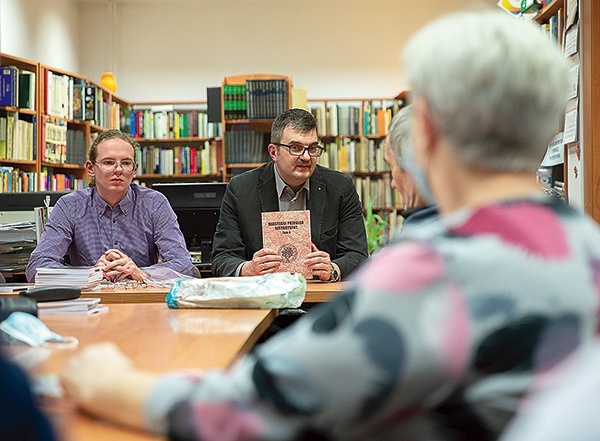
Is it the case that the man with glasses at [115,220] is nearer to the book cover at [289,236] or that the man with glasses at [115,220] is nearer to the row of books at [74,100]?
the book cover at [289,236]

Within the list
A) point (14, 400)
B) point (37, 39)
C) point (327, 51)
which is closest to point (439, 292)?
point (14, 400)

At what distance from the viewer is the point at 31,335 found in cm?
167

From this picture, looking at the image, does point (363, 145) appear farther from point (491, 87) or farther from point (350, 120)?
point (491, 87)

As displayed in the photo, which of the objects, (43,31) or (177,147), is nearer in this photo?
(43,31)

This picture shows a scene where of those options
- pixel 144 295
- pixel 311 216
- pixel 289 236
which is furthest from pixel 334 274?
pixel 144 295

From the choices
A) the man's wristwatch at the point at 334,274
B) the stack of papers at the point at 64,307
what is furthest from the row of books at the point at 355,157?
the stack of papers at the point at 64,307

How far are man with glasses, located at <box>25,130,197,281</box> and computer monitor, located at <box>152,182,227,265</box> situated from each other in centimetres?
65

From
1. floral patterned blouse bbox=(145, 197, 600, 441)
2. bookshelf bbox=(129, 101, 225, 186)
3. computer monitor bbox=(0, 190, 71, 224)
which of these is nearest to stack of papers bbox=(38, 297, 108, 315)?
floral patterned blouse bbox=(145, 197, 600, 441)

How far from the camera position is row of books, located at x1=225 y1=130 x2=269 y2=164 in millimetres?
7469

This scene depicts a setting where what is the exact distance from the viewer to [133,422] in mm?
1003

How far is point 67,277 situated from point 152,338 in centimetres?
109

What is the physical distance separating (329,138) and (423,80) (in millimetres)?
7658

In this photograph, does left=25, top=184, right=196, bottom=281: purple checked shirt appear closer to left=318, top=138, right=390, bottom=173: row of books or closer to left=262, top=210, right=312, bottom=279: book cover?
left=262, top=210, right=312, bottom=279: book cover

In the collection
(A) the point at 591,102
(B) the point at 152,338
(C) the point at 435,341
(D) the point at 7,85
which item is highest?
(D) the point at 7,85
